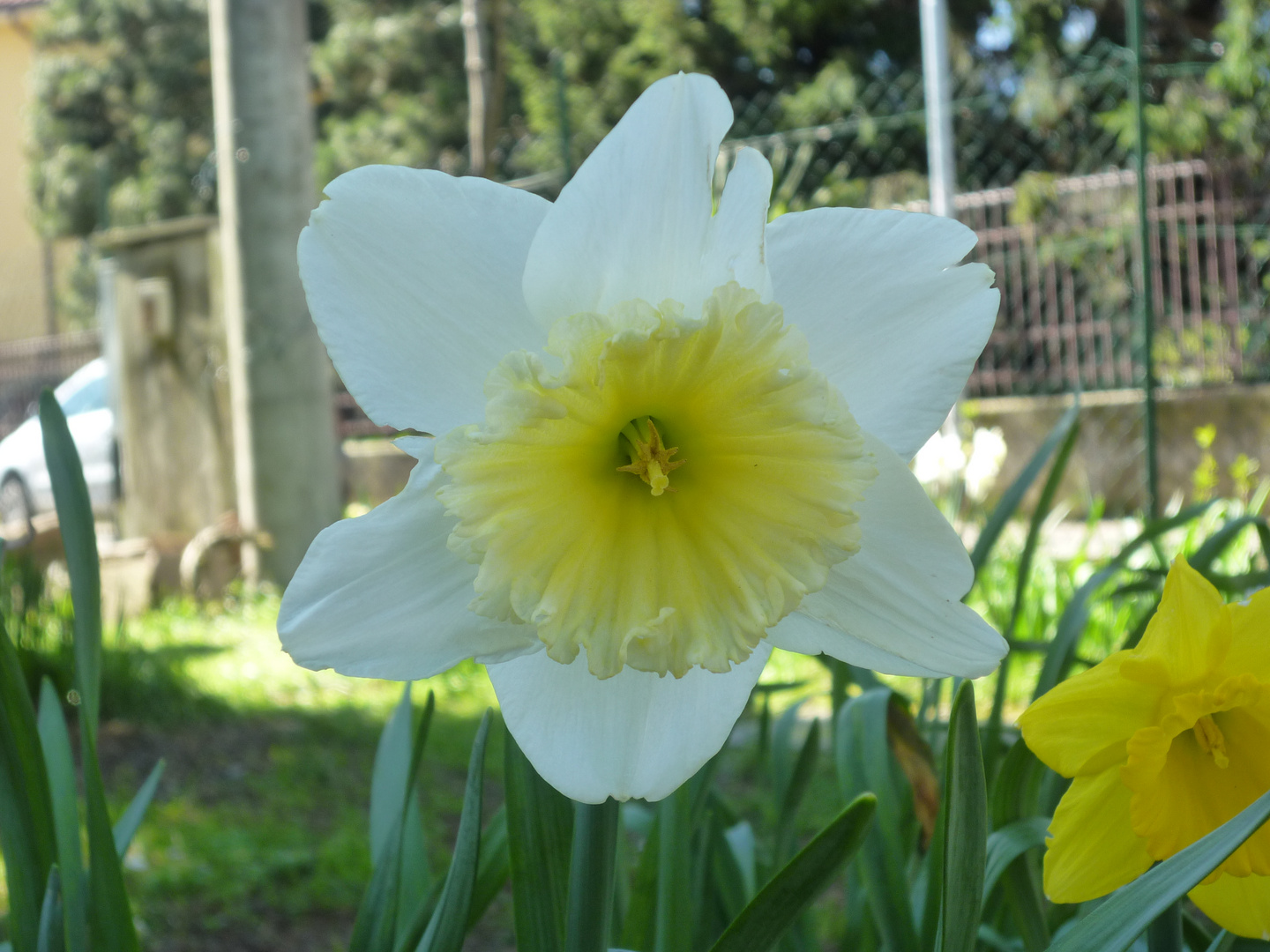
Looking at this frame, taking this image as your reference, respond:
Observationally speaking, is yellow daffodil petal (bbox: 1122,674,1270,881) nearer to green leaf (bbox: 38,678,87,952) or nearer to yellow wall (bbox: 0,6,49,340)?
green leaf (bbox: 38,678,87,952)

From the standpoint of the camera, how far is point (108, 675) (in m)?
3.31

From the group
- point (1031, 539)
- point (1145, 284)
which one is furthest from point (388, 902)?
point (1145, 284)

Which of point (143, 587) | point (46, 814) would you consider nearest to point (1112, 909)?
point (46, 814)

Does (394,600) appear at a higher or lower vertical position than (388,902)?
higher

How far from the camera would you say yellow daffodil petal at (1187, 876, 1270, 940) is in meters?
0.65

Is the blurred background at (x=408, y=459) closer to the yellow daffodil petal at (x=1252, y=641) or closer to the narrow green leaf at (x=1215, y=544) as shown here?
the narrow green leaf at (x=1215, y=544)

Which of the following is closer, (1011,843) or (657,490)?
(657,490)

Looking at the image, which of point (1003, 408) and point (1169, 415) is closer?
point (1169, 415)

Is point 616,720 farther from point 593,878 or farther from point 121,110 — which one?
point 121,110

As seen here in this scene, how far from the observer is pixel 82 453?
7105 millimetres

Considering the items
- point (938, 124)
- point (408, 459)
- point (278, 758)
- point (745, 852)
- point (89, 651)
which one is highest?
point (938, 124)

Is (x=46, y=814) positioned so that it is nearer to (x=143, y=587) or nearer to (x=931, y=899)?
(x=931, y=899)

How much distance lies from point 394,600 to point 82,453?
24.2ft

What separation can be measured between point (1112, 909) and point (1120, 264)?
6.45m
